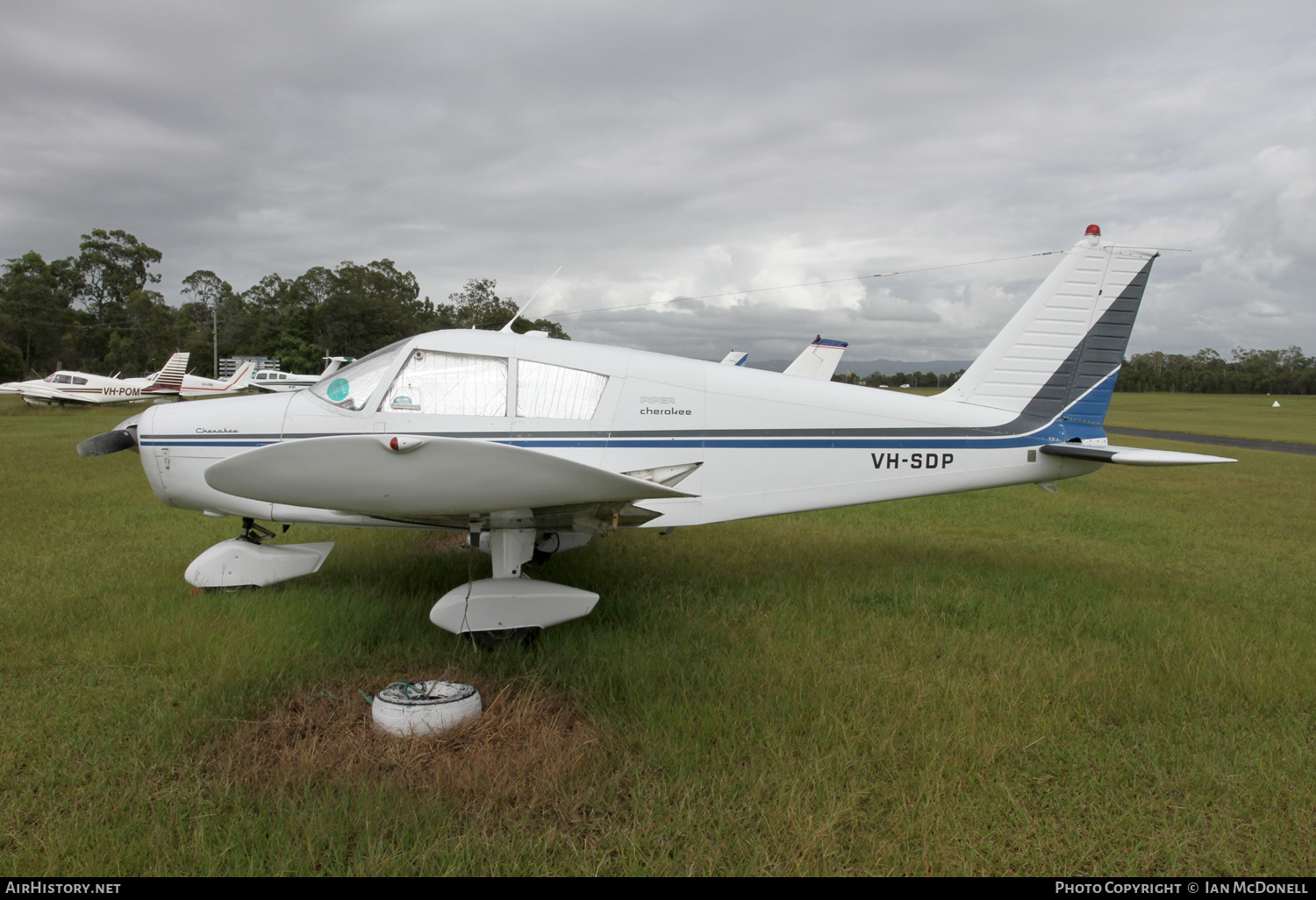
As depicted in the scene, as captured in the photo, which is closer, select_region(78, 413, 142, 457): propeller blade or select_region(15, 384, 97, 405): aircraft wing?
select_region(78, 413, 142, 457): propeller blade

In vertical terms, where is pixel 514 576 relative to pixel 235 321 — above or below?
below

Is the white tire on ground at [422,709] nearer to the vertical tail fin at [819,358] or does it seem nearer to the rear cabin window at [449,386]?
the rear cabin window at [449,386]

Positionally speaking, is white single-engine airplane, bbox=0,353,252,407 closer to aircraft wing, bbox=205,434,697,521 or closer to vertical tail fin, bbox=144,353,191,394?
vertical tail fin, bbox=144,353,191,394

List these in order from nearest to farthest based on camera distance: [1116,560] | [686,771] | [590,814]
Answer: [590,814] → [686,771] → [1116,560]

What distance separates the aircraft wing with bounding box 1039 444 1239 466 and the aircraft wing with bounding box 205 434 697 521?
369cm

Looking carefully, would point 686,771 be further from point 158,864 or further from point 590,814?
point 158,864

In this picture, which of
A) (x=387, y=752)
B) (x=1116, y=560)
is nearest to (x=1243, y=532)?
(x=1116, y=560)

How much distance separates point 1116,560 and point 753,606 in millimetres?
4291

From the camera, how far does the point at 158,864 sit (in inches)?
93.0

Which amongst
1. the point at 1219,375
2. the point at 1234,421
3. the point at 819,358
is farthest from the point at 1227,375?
the point at 819,358

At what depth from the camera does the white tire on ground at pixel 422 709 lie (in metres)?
3.16

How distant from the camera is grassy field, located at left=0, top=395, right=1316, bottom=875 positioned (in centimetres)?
252

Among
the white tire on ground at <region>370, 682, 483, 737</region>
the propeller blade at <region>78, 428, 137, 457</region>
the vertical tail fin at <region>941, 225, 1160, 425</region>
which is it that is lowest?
the white tire on ground at <region>370, 682, 483, 737</region>

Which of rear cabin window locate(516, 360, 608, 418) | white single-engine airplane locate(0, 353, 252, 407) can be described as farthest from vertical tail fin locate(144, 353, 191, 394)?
rear cabin window locate(516, 360, 608, 418)
